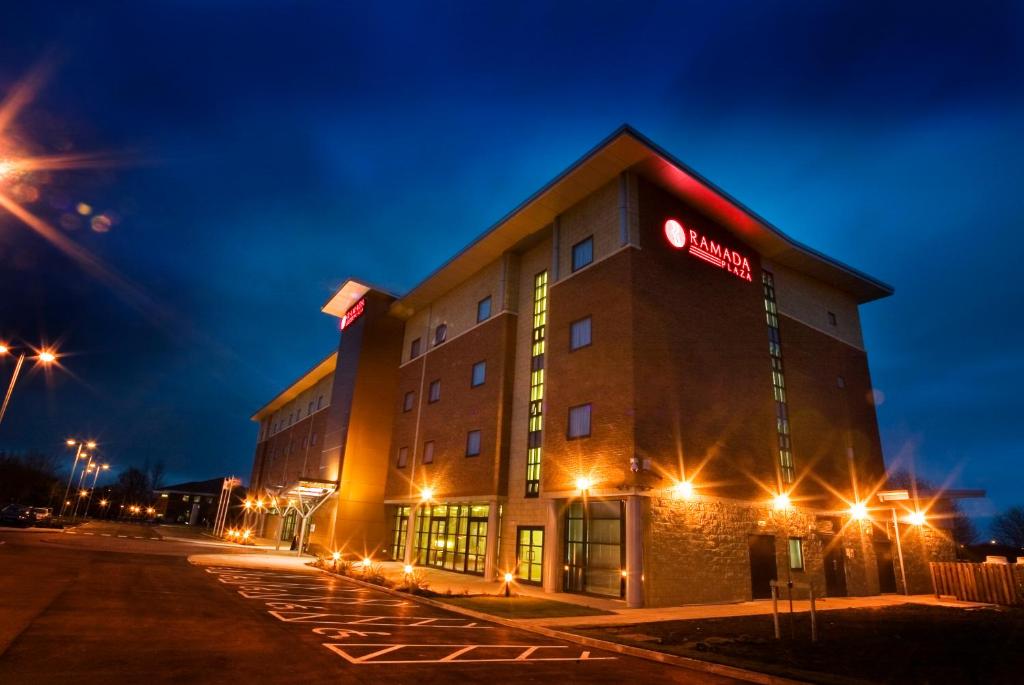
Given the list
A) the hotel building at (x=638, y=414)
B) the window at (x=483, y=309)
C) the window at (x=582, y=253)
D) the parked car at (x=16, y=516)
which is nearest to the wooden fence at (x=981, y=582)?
the hotel building at (x=638, y=414)

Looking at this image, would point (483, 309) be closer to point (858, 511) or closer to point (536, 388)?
point (536, 388)

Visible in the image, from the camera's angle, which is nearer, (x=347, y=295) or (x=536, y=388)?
(x=536, y=388)

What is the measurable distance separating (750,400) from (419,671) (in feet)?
67.7

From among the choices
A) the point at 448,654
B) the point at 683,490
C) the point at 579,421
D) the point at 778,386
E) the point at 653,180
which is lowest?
the point at 448,654

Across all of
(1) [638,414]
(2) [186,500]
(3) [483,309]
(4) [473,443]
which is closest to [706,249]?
(1) [638,414]

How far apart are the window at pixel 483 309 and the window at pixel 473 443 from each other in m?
6.27

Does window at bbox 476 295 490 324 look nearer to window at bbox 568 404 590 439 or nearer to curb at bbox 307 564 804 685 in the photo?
window at bbox 568 404 590 439

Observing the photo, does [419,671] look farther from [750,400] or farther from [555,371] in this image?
[750,400]

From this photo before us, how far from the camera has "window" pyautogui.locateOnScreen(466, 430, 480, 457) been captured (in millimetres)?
29000

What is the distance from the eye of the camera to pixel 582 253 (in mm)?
25266

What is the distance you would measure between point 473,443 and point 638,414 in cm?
1151

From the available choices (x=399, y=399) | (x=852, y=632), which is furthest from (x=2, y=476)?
(x=852, y=632)

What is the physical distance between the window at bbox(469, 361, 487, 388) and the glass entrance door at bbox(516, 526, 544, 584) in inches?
327

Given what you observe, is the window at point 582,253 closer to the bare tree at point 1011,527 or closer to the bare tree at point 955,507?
the bare tree at point 955,507
